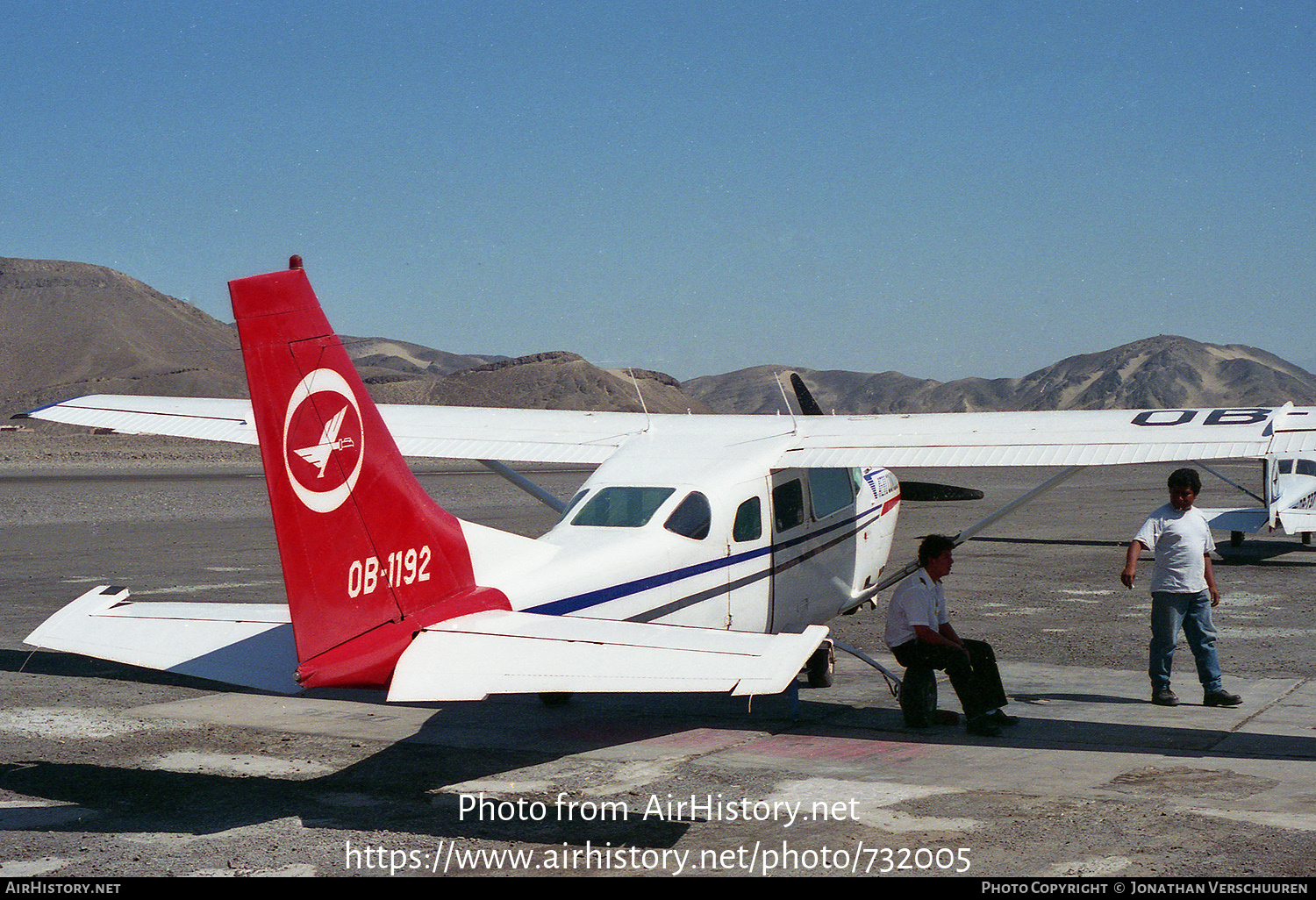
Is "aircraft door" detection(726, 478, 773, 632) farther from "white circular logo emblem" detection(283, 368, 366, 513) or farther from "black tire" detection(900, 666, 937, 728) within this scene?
"white circular logo emblem" detection(283, 368, 366, 513)

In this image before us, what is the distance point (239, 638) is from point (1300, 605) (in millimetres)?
12658

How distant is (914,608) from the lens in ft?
28.1

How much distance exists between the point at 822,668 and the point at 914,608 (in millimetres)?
1649

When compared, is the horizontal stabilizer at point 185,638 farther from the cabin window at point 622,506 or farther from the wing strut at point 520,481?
the wing strut at point 520,481

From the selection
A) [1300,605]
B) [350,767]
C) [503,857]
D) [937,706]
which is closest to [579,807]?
[503,857]

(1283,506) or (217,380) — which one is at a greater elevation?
(217,380)

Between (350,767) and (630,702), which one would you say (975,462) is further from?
(350,767)

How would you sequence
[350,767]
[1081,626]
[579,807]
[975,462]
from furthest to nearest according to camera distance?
[1081,626] < [975,462] < [350,767] < [579,807]

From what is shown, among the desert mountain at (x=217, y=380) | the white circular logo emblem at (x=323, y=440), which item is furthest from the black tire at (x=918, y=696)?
the desert mountain at (x=217, y=380)

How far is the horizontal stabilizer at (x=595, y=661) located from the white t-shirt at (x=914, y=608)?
2.94m

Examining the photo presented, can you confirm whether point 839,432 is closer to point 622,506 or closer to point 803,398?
point 622,506

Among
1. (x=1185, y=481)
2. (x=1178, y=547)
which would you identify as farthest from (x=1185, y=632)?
(x=1185, y=481)

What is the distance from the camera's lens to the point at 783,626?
9.50 m

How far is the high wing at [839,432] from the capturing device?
360 inches
